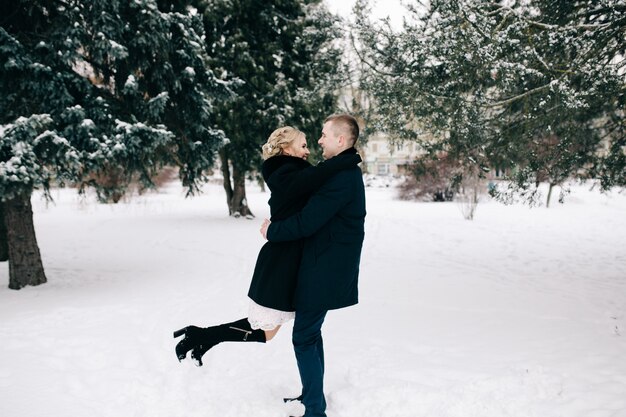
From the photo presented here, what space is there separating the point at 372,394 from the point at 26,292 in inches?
218

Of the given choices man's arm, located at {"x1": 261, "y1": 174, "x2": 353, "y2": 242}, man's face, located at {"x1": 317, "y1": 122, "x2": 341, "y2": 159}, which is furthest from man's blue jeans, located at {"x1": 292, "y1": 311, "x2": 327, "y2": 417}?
man's face, located at {"x1": 317, "y1": 122, "x2": 341, "y2": 159}

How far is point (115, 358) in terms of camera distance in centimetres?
394

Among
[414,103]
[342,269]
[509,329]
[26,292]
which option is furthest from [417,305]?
[26,292]

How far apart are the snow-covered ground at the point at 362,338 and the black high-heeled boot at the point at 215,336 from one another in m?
0.43

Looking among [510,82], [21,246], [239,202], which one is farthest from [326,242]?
[239,202]

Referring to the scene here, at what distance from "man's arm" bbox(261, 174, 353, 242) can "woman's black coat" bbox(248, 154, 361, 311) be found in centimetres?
7

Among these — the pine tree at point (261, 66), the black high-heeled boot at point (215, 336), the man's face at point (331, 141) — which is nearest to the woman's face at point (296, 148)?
the man's face at point (331, 141)

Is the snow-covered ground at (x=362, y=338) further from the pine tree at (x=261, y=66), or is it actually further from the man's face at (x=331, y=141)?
the pine tree at (x=261, y=66)

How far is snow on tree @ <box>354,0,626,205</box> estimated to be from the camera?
5.02 metres

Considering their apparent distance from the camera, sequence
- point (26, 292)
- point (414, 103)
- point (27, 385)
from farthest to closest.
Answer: point (26, 292), point (414, 103), point (27, 385)

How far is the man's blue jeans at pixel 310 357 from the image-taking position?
8.71 ft

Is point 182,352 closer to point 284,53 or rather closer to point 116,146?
point 116,146

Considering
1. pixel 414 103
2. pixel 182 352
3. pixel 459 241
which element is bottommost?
pixel 459 241

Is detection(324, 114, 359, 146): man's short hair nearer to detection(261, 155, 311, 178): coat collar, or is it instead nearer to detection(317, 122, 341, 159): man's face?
detection(317, 122, 341, 159): man's face
